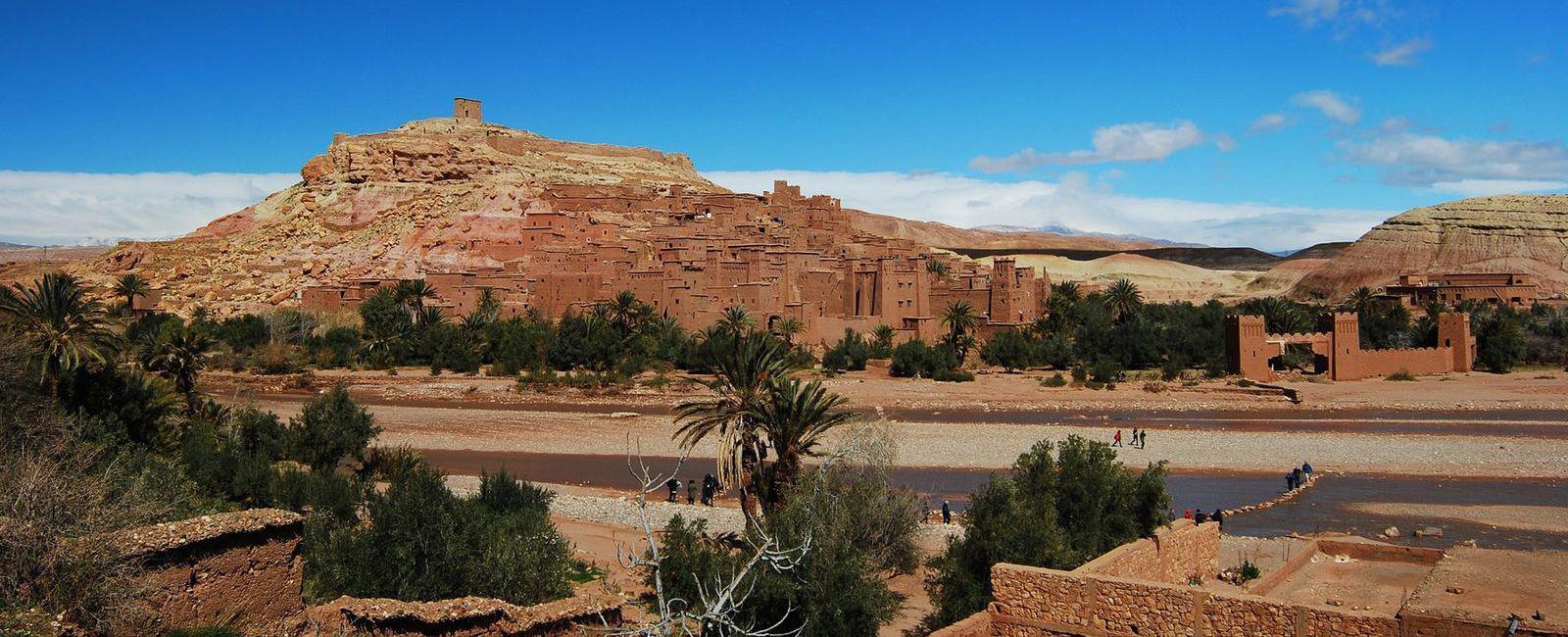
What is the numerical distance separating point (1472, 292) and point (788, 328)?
37337 millimetres

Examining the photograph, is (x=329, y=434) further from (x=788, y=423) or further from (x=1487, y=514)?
(x=1487, y=514)

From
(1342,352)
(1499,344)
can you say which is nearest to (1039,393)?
(1342,352)

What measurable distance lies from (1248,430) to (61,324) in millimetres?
27171

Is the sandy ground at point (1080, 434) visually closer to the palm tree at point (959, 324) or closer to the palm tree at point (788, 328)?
the palm tree at point (788, 328)

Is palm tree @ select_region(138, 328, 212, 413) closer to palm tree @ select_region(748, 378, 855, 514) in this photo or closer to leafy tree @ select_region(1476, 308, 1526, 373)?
palm tree @ select_region(748, 378, 855, 514)

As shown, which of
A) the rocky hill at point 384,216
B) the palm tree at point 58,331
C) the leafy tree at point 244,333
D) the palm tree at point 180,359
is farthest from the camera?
the rocky hill at point 384,216

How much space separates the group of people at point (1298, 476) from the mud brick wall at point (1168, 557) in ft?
36.8

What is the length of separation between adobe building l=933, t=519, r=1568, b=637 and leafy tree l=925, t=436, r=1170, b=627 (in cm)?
129

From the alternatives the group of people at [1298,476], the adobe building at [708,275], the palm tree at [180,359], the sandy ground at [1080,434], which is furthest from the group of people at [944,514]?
the adobe building at [708,275]

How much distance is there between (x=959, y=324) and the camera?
41375 millimetres

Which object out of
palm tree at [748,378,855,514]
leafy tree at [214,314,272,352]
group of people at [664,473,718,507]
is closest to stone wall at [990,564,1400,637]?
palm tree at [748,378,855,514]

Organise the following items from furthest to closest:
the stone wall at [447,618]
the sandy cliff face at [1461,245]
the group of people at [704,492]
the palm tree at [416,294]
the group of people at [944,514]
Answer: the sandy cliff face at [1461,245], the palm tree at [416,294], the group of people at [704,492], the group of people at [944,514], the stone wall at [447,618]

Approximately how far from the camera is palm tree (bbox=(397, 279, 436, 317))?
145 feet

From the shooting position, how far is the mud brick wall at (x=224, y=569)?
793 cm
